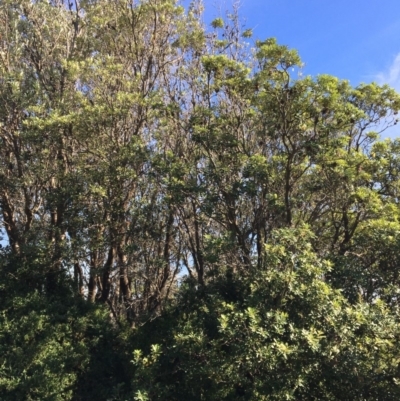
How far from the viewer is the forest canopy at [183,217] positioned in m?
5.71

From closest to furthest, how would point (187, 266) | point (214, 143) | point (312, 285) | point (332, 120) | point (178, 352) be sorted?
point (312, 285)
point (178, 352)
point (332, 120)
point (214, 143)
point (187, 266)

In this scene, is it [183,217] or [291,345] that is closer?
[291,345]

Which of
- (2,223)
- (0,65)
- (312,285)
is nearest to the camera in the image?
(312,285)

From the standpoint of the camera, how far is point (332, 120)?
22.3 ft

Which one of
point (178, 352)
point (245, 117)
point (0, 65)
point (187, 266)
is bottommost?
point (178, 352)

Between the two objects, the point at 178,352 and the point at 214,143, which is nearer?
the point at 178,352

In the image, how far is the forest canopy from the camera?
5711 millimetres

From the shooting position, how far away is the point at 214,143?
7383mm

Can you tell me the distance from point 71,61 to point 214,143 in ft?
10.5

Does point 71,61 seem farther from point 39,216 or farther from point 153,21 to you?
point 39,216

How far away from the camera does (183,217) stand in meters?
8.39

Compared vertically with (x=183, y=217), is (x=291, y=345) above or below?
below

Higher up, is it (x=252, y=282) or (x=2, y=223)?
(x=2, y=223)

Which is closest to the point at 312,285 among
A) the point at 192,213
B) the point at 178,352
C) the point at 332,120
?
the point at 178,352
